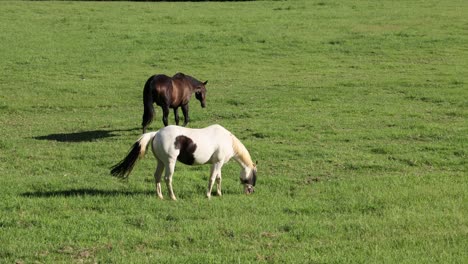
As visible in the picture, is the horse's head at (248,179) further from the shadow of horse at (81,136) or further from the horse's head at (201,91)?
the horse's head at (201,91)

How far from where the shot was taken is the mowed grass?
9719mm

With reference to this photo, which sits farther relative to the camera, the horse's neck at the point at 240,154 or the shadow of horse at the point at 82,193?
the horse's neck at the point at 240,154

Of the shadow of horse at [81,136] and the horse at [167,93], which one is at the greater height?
the horse at [167,93]

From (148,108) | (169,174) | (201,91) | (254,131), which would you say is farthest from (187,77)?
(169,174)

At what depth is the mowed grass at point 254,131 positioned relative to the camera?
9719 mm

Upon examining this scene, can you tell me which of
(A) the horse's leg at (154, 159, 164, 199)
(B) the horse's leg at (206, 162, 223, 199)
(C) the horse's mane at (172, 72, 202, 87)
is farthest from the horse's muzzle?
(C) the horse's mane at (172, 72, 202, 87)

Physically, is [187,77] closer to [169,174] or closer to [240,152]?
[240,152]

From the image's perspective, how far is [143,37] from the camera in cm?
3544

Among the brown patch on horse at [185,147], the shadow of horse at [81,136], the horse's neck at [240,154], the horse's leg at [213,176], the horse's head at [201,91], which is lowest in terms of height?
the shadow of horse at [81,136]

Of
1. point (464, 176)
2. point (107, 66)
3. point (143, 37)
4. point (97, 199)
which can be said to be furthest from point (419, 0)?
point (97, 199)

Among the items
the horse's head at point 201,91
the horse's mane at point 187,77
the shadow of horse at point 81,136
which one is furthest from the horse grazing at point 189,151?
the horse's head at point 201,91

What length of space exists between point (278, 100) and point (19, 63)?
12.3m

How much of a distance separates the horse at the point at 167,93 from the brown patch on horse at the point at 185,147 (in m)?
6.82

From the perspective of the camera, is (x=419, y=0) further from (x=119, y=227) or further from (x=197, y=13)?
(x=119, y=227)
